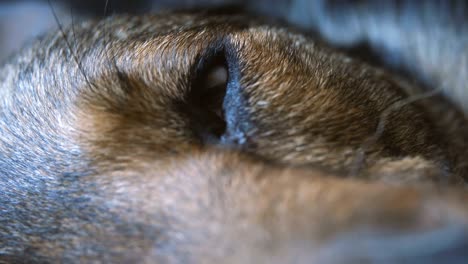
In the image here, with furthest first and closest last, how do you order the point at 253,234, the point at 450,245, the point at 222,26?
the point at 222,26, the point at 253,234, the point at 450,245

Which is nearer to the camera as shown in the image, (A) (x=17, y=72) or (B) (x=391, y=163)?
(B) (x=391, y=163)

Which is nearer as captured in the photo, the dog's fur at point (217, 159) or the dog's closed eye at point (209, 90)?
the dog's fur at point (217, 159)

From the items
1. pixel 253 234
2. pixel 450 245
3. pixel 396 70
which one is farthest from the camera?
pixel 396 70

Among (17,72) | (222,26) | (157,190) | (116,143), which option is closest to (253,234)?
(157,190)

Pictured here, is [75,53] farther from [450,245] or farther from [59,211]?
[450,245]

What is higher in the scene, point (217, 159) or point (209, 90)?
point (209, 90)

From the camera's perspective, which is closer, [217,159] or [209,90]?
[217,159]

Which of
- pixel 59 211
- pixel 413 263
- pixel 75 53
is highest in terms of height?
pixel 75 53

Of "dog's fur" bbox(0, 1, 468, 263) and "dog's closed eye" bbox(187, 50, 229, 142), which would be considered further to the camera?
"dog's closed eye" bbox(187, 50, 229, 142)
